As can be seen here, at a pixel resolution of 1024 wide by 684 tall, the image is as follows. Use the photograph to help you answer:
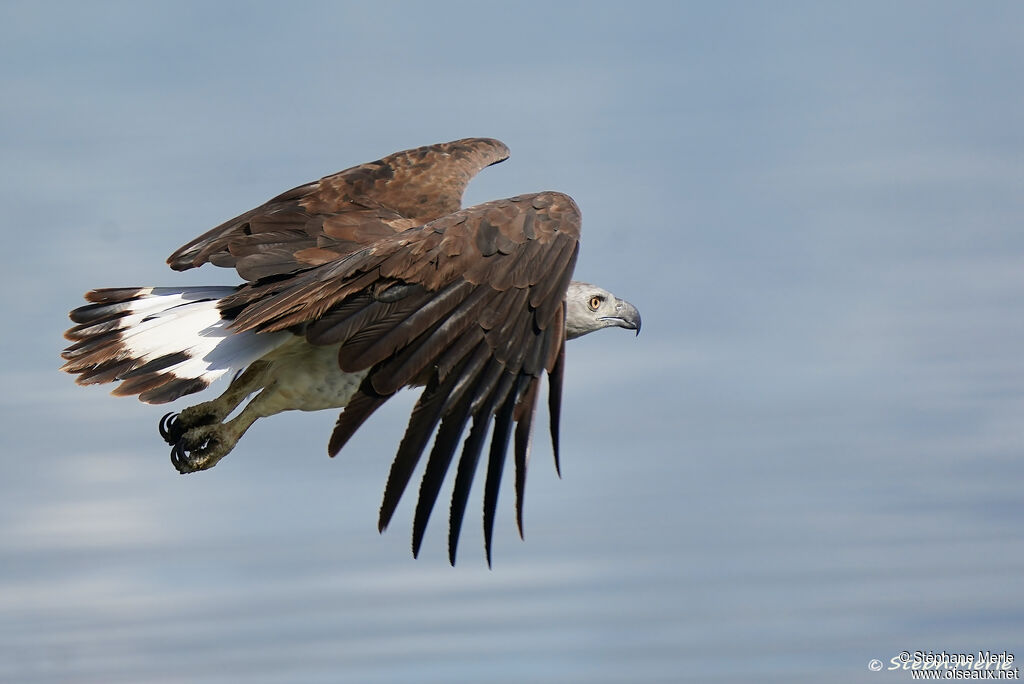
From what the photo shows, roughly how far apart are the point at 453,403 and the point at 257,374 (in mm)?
1756

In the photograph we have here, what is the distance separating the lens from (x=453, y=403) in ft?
20.0

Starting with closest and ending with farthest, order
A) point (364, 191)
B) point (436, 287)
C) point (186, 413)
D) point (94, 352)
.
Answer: point (436, 287) → point (94, 352) → point (186, 413) → point (364, 191)

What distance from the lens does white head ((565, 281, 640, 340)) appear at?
837 centimetres

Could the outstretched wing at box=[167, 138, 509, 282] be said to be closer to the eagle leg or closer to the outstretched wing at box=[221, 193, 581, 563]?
the eagle leg

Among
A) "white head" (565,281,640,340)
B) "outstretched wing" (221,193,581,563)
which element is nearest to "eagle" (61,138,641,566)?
"outstretched wing" (221,193,581,563)

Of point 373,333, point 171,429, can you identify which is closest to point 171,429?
point 171,429

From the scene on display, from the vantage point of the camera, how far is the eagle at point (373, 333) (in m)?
6.03

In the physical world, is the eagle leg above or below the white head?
below

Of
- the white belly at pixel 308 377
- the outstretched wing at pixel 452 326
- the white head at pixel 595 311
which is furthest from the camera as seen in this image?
the white head at pixel 595 311

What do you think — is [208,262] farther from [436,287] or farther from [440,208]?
[436,287]

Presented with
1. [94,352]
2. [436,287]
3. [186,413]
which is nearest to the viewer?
[436,287]

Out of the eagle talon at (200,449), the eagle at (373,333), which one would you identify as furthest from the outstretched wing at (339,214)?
the eagle talon at (200,449)

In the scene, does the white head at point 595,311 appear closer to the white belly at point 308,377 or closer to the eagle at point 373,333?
the eagle at point 373,333

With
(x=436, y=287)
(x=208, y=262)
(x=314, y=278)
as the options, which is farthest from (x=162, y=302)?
(x=436, y=287)
